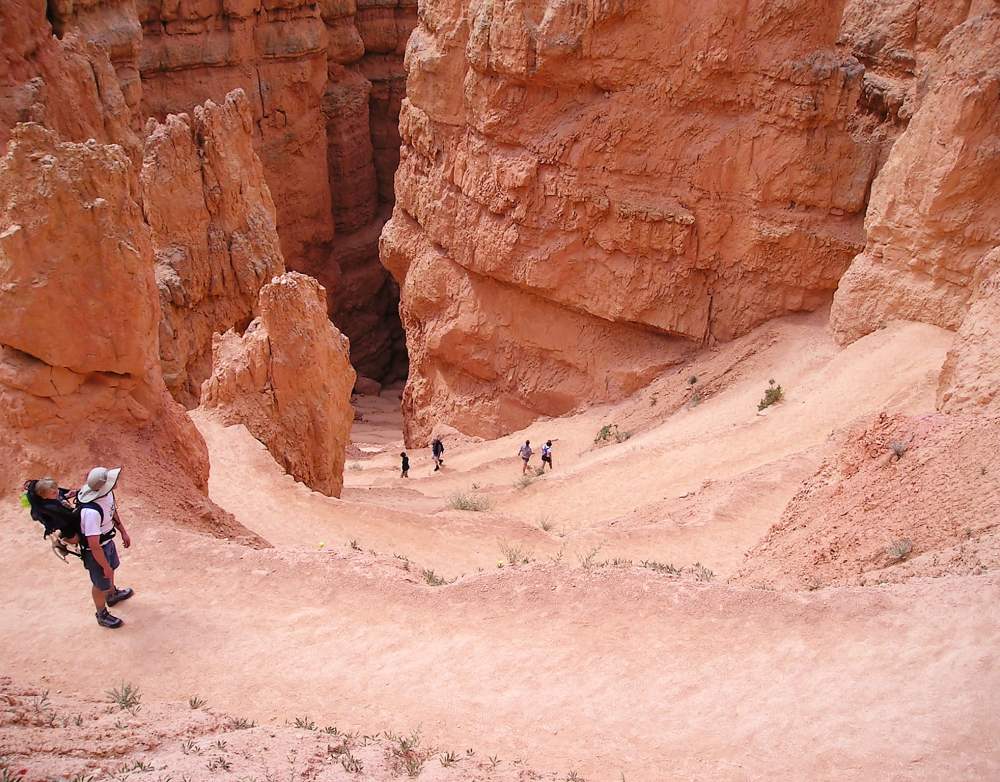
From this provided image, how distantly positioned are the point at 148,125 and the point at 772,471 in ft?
48.4

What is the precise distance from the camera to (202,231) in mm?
17203

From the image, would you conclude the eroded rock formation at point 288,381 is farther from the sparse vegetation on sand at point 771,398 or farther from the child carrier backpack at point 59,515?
the sparse vegetation on sand at point 771,398

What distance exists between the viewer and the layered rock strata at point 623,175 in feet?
50.0

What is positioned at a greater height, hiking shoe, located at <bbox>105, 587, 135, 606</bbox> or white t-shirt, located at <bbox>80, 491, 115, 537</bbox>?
white t-shirt, located at <bbox>80, 491, 115, 537</bbox>

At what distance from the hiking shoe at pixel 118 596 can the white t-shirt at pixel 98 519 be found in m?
0.59

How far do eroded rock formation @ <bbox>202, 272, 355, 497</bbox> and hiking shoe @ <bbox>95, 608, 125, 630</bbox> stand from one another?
6305 mm

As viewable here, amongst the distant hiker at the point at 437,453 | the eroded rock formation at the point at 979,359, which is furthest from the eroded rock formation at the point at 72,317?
the distant hiker at the point at 437,453

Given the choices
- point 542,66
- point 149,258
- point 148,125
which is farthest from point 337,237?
point 149,258

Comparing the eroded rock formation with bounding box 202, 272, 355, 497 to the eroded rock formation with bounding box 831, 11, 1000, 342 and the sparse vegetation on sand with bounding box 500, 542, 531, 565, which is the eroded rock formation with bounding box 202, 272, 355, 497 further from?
the eroded rock formation with bounding box 831, 11, 1000, 342

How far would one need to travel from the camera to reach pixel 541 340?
18.8 metres

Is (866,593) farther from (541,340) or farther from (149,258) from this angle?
(541,340)

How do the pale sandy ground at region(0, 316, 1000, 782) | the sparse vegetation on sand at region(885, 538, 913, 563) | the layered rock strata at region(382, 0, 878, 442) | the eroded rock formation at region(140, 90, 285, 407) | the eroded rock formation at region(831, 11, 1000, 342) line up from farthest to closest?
the eroded rock formation at region(140, 90, 285, 407) → the layered rock strata at region(382, 0, 878, 442) → the eroded rock formation at region(831, 11, 1000, 342) → the sparse vegetation on sand at region(885, 538, 913, 563) → the pale sandy ground at region(0, 316, 1000, 782)

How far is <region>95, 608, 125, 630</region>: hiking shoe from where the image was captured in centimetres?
592

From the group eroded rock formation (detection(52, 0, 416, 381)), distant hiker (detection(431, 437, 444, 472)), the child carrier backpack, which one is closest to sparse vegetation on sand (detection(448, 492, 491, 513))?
distant hiker (detection(431, 437, 444, 472))
